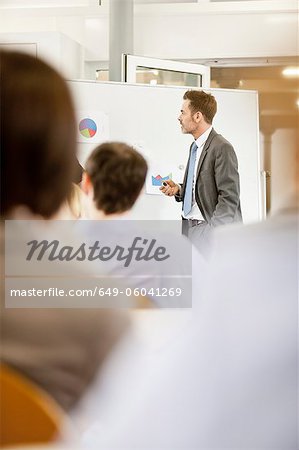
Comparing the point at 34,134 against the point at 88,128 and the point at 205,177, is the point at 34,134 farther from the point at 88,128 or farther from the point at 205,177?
the point at 88,128

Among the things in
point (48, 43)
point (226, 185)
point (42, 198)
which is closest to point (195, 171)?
point (226, 185)

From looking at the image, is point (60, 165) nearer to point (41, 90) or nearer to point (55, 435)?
point (41, 90)

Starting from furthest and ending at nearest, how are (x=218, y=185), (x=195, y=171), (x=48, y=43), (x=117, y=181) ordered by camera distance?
(x=48, y=43) → (x=195, y=171) → (x=218, y=185) → (x=117, y=181)

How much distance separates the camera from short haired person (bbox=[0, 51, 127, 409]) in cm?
64

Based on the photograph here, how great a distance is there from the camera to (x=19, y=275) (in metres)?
0.72

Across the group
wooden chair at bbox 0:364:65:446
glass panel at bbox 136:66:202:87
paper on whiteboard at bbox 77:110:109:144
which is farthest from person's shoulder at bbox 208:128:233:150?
wooden chair at bbox 0:364:65:446

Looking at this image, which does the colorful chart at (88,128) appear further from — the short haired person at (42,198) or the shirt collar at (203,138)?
the short haired person at (42,198)

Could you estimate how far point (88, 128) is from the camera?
15.4 feet

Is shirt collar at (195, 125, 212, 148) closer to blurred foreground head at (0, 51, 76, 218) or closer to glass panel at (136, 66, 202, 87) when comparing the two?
glass panel at (136, 66, 202, 87)

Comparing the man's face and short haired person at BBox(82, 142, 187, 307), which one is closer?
short haired person at BBox(82, 142, 187, 307)

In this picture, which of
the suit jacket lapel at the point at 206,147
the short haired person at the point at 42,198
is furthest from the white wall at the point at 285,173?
the suit jacket lapel at the point at 206,147

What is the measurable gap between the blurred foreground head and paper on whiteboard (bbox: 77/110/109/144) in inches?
158

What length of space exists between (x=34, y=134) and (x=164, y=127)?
414cm

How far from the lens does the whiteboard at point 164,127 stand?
15.5 feet
